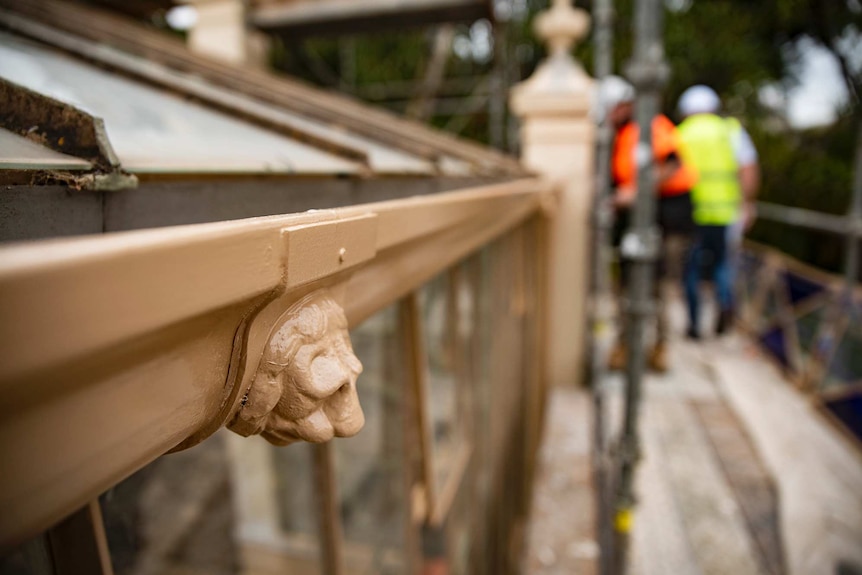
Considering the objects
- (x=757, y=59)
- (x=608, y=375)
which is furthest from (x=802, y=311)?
(x=757, y=59)

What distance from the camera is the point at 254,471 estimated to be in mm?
4082

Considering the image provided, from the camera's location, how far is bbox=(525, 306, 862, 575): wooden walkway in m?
3.07

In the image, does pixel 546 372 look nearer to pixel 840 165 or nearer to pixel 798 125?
pixel 840 165

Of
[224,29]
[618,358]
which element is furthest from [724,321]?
[224,29]

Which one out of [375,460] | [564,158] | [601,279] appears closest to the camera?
[375,460]

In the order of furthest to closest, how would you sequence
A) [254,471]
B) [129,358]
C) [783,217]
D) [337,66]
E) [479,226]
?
[337,66] → [783,217] → [254,471] → [479,226] → [129,358]

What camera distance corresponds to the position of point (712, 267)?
501 cm

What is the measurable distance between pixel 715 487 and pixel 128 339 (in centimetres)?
405

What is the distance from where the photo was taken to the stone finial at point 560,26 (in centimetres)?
454

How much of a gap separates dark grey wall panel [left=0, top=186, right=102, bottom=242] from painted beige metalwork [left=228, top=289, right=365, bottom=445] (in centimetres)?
24

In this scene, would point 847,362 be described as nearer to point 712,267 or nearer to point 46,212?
point 712,267

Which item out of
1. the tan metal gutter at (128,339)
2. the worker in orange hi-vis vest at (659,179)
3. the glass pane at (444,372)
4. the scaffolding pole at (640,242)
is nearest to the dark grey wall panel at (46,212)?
the tan metal gutter at (128,339)

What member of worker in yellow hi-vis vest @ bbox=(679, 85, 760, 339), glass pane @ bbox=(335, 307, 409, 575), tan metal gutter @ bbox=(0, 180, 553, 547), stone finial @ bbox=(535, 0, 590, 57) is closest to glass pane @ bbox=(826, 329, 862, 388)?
worker in yellow hi-vis vest @ bbox=(679, 85, 760, 339)

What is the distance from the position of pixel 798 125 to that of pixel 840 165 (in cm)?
164
